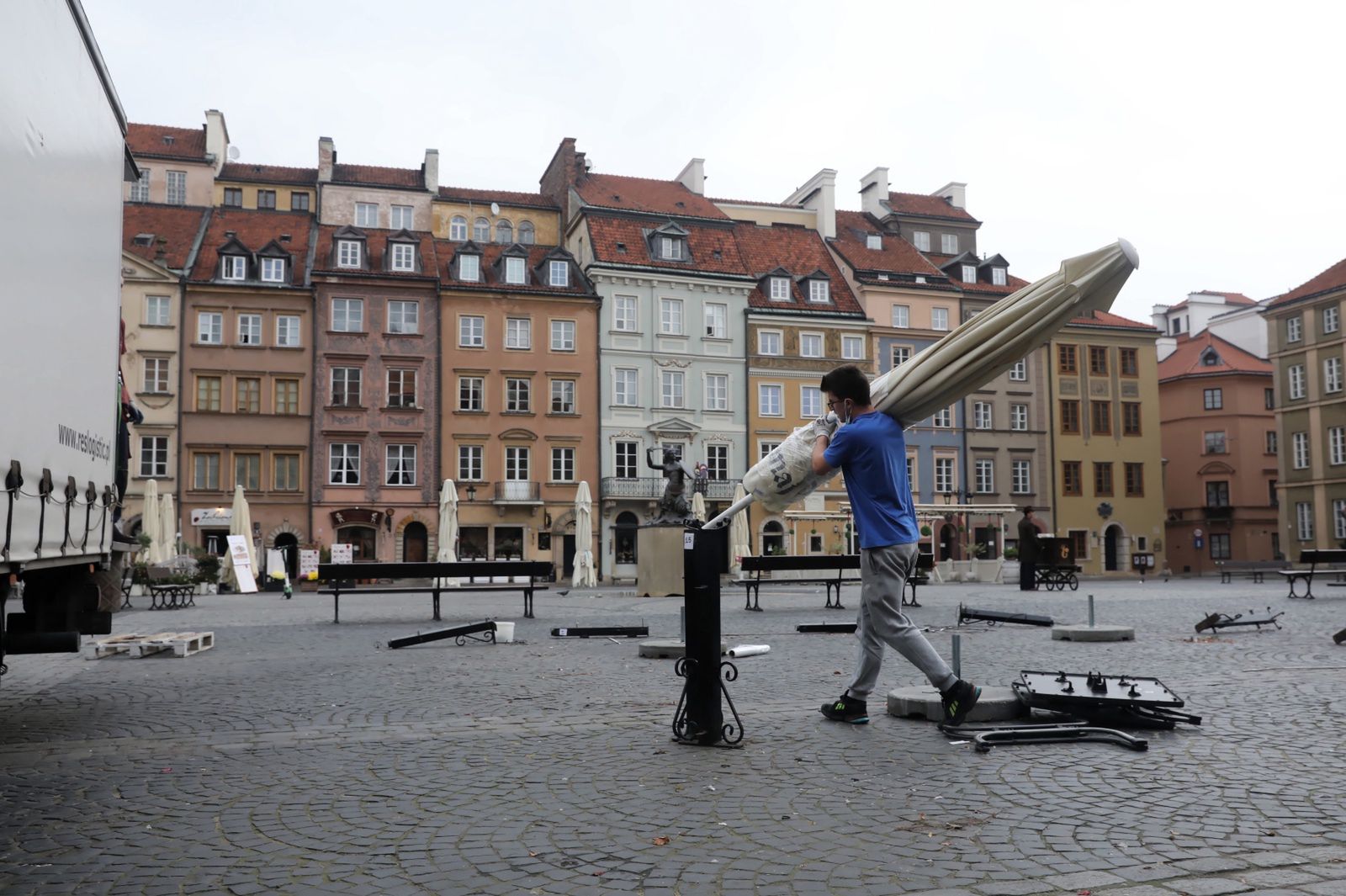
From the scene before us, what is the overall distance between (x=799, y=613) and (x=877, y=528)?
45.8 ft

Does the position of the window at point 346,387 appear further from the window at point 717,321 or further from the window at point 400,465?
the window at point 717,321

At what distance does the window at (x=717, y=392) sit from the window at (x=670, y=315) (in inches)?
103

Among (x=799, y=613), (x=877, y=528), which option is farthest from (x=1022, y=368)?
(x=877, y=528)

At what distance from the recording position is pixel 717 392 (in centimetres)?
5381

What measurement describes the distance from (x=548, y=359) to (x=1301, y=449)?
37.8 metres

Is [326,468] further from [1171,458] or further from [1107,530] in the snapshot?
[1171,458]

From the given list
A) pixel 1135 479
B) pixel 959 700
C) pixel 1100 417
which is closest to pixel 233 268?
pixel 1100 417

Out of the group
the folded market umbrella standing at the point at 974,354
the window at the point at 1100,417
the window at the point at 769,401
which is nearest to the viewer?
the folded market umbrella standing at the point at 974,354

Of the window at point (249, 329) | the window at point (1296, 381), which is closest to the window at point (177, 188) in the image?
the window at point (249, 329)

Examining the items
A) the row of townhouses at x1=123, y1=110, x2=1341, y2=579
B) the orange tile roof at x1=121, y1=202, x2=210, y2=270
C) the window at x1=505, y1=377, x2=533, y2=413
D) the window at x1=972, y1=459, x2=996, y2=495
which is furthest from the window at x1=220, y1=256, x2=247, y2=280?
the window at x1=972, y1=459, x2=996, y2=495

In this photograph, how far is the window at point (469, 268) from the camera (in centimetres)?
5097

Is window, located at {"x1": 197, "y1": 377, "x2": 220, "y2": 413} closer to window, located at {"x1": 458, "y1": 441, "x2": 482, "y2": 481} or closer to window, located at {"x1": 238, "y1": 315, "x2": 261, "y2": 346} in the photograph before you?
window, located at {"x1": 238, "y1": 315, "x2": 261, "y2": 346}

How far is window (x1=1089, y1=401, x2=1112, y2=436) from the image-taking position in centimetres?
6106

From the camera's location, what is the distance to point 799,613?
67.7 ft
